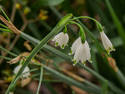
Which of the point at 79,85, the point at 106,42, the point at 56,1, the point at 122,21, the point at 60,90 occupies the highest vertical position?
the point at 122,21

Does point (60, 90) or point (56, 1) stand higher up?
point (56, 1)

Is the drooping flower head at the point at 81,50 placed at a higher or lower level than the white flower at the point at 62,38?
lower

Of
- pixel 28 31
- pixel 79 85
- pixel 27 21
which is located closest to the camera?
pixel 79 85

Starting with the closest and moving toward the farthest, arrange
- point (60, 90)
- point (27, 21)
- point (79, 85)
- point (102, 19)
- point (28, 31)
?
point (79, 85)
point (102, 19)
point (27, 21)
point (28, 31)
point (60, 90)

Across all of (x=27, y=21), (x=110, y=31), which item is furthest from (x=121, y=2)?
(x=27, y=21)

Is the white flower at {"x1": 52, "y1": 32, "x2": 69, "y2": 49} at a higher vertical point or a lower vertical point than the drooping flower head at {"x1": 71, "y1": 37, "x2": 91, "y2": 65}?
higher

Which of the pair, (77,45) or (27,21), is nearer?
(77,45)

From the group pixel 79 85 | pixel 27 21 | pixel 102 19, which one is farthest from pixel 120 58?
pixel 27 21

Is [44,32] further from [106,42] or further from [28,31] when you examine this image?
[106,42]

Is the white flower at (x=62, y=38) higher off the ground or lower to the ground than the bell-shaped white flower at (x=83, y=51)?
higher

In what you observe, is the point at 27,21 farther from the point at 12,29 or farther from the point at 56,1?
the point at 12,29
